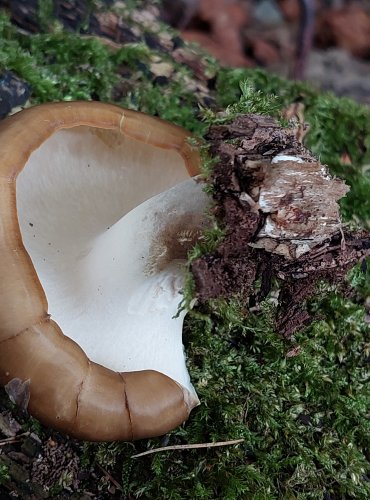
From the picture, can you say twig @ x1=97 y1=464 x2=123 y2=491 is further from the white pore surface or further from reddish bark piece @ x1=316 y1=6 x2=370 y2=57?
reddish bark piece @ x1=316 y1=6 x2=370 y2=57

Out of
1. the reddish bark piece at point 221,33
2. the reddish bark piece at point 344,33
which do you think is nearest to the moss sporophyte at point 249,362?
the reddish bark piece at point 221,33

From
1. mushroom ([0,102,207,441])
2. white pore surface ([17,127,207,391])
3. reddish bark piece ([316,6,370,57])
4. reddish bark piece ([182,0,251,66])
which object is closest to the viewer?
mushroom ([0,102,207,441])

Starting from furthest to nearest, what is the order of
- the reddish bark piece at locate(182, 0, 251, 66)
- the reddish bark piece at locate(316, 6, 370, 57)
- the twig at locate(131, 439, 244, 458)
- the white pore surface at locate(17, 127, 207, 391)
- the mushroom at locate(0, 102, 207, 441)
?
the reddish bark piece at locate(316, 6, 370, 57) → the reddish bark piece at locate(182, 0, 251, 66) → the twig at locate(131, 439, 244, 458) → the white pore surface at locate(17, 127, 207, 391) → the mushroom at locate(0, 102, 207, 441)

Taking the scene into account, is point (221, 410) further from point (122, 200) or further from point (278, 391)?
point (122, 200)

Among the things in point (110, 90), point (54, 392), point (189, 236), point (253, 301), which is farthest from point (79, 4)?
point (54, 392)

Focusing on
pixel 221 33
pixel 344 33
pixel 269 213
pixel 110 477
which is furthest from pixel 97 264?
pixel 344 33

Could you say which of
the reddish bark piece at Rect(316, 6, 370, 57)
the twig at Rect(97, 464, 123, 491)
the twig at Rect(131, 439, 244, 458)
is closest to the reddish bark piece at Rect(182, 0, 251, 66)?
the reddish bark piece at Rect(316, 6, 370, 57)
